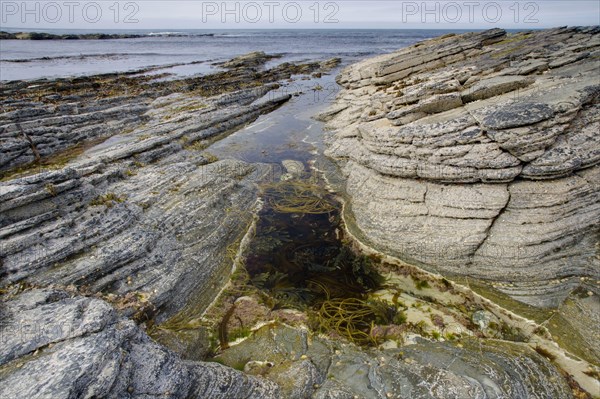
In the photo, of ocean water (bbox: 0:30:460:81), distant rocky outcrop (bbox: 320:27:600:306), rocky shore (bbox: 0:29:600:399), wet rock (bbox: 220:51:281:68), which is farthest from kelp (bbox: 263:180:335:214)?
wet rock (bbox: 220:51:281:68)

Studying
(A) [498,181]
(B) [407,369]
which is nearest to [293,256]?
(B) [407,369]

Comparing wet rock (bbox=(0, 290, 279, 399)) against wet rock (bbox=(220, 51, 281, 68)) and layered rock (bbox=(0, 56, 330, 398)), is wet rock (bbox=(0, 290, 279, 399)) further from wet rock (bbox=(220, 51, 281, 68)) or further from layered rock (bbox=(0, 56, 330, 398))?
wet rock (bbox=(220, 51, 281, 68))

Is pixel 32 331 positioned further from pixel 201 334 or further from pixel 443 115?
pixel 443 115

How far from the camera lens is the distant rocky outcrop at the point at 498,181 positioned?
11078 mm

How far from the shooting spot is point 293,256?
1375 centimetres

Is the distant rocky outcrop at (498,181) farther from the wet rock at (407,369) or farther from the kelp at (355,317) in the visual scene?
the wet rock at (407,369)

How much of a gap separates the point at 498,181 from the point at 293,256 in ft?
26.6

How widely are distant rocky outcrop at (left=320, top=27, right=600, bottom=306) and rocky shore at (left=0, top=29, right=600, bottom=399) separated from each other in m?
0.07

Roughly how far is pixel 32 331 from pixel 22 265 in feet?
12.7

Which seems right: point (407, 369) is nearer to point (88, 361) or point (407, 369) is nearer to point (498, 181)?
point (88, 361)

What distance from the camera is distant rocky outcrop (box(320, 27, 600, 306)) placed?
36.3 feet

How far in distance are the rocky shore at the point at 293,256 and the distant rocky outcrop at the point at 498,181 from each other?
70mm

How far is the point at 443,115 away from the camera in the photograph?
14.4 meters

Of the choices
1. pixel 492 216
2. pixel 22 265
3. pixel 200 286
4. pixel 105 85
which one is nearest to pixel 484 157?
pixel 492 216
